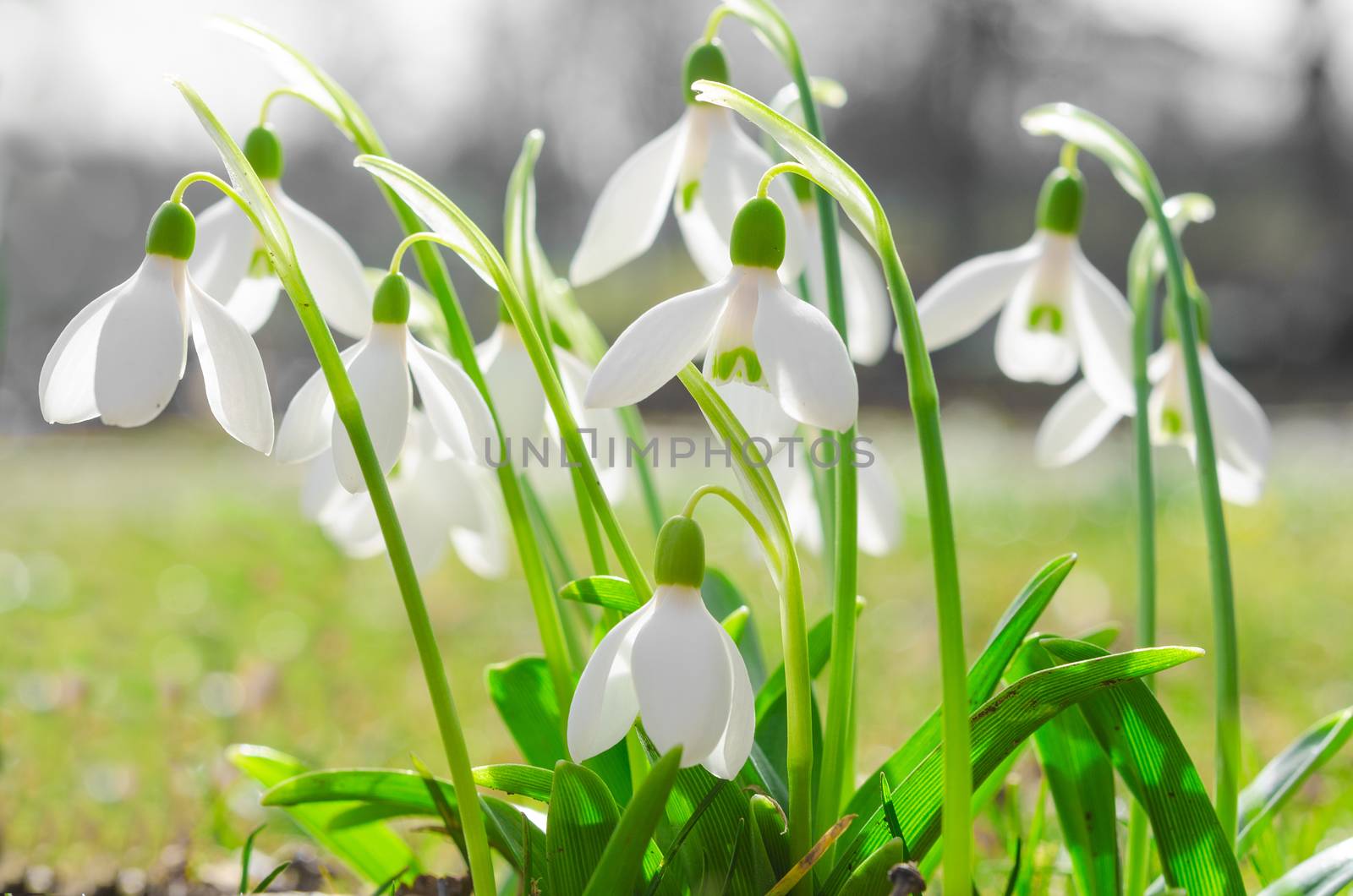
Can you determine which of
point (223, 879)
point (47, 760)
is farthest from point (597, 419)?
point (47, 760)

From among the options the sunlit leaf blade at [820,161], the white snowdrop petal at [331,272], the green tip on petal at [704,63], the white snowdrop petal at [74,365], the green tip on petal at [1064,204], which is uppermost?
the green tip on petal at [704,63]

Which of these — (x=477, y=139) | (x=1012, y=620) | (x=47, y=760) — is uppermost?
(x=477, y=139)

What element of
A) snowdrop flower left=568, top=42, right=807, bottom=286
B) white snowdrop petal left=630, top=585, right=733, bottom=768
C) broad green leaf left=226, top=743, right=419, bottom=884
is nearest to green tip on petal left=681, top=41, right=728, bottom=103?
snowdrop flower left=568, top=42, right=807, bottom=286

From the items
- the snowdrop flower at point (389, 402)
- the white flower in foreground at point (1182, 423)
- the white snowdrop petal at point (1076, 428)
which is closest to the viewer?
the snowdrop flower at point (389, 402)

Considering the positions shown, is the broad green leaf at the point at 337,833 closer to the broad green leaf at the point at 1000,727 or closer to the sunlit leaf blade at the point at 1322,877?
the broad green leaf at the point at 1000,727

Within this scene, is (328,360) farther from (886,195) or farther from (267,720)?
(886,195)

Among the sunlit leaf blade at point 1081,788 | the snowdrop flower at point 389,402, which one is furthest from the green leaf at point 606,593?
the sunlit leaf blade at point 1081,788

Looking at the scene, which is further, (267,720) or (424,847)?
(267,720)
